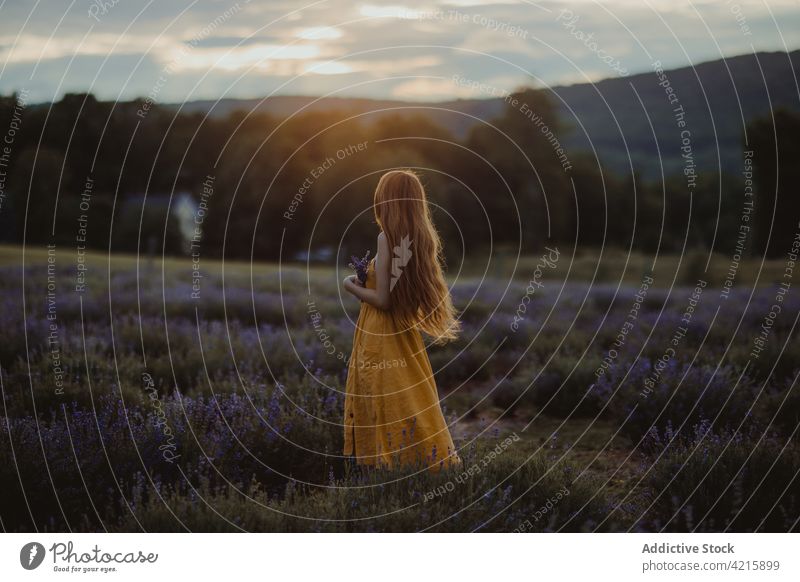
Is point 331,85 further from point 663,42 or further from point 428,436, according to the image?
point 428,436

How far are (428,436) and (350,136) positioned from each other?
17.7 metres

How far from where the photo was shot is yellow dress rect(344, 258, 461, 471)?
4797 millimetres

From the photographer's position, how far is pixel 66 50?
655cm
